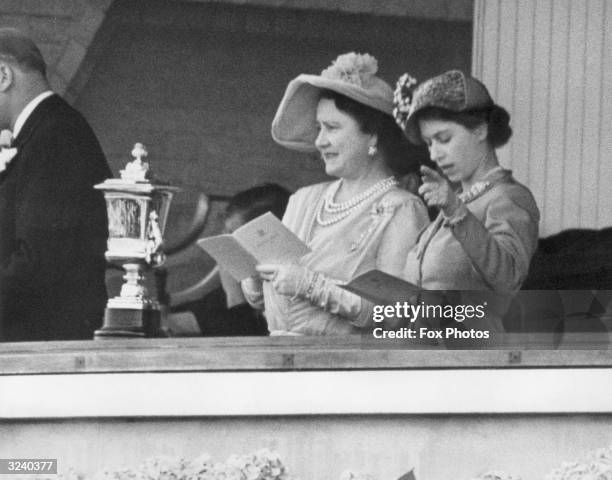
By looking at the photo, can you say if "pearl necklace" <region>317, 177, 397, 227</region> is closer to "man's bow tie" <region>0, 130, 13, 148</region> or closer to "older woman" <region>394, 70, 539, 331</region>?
"older woman" <region>394, 70, 539, 331</region>

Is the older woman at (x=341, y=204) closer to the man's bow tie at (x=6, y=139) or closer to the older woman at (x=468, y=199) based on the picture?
the older woman at (x=468, y=199)

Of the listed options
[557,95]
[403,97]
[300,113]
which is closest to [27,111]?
[300,113]

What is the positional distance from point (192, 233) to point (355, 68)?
81cm

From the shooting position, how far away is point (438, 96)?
8141 mm

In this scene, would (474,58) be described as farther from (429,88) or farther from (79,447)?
(79,447)

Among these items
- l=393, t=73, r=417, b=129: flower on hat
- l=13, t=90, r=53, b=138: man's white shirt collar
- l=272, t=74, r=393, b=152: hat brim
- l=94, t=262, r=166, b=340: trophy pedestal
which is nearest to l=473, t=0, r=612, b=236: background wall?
l=393, t=73, r=417, b=129: flower on hat

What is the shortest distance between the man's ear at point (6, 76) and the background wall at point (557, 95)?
5.52 ft

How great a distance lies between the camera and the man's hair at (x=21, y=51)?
27.8ft

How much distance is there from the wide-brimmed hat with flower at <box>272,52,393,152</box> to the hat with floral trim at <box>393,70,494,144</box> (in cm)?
10

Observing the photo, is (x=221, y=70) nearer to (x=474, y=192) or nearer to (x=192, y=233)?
(x=192, y=233)

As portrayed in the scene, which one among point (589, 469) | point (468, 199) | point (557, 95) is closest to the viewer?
point (589, 469)

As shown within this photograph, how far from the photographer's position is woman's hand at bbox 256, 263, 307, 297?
8.12m

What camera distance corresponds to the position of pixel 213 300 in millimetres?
8234

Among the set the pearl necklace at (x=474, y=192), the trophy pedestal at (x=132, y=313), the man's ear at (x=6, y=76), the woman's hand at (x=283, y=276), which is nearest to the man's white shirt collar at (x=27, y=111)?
the man's ear at (x=6, y=76)
